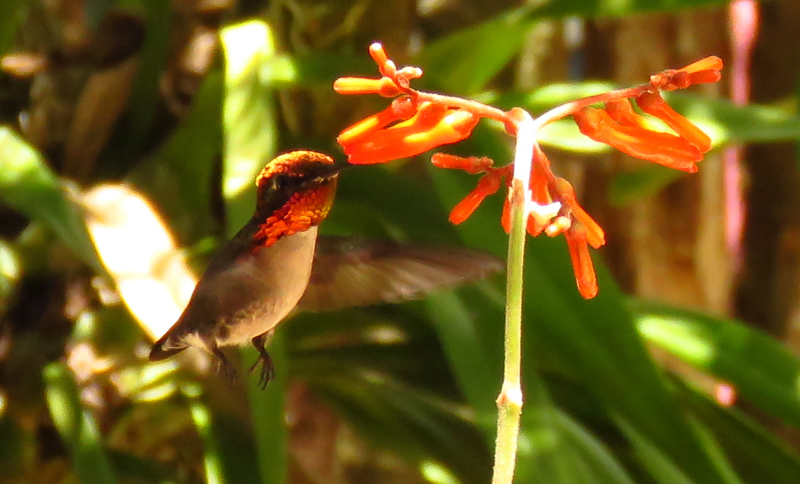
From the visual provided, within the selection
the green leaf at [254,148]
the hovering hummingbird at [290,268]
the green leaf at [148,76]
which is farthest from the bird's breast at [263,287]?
the green leaf at [148,76]

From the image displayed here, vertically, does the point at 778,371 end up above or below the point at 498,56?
below

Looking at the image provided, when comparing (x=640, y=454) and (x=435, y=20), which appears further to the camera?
(x=435, y=20)

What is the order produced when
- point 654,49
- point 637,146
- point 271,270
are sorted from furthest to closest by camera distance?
1. point 654,49
2. point 271,270
3. point 637,146

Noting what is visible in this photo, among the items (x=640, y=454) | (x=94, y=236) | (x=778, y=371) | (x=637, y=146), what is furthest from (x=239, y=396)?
(x=637, y=146)

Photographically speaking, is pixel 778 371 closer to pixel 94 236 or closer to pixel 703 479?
pixel 703 479

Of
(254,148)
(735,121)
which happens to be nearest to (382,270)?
(254,148)
